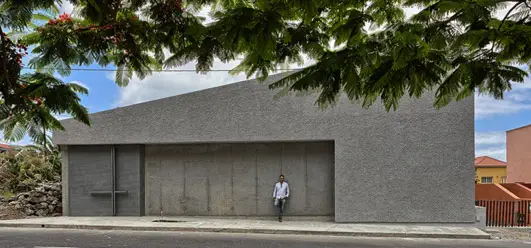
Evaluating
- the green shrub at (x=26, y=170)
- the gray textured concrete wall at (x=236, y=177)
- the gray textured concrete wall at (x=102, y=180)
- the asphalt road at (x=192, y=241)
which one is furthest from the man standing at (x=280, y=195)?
the green shrub at (x=26, y=170)

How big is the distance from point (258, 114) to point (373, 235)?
4978 mm

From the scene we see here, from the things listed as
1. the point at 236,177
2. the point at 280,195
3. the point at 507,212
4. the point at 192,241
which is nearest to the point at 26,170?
the point at 236,177

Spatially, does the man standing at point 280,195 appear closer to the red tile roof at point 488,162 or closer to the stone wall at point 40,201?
the stone wall at point 40,201

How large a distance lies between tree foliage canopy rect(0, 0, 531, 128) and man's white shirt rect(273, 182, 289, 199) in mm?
9508

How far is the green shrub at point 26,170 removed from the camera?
1642 centimetres

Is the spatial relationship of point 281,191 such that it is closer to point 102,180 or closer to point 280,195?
point 280,195

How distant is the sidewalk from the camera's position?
1149cm

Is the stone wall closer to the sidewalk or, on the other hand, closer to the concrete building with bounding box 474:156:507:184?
the sidewalk

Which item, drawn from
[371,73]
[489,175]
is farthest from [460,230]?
[489,175]

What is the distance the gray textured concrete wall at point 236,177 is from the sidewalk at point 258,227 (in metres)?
0.69

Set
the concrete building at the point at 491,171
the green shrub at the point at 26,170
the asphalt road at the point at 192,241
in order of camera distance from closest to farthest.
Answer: the asphalt road at the point at 192,241, the green shrub at the point at 26,170, the concrete building at the point at 491,171

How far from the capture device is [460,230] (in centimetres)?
1192

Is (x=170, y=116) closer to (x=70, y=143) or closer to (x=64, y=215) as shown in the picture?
(x=70, y=143)

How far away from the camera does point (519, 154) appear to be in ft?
79.8
